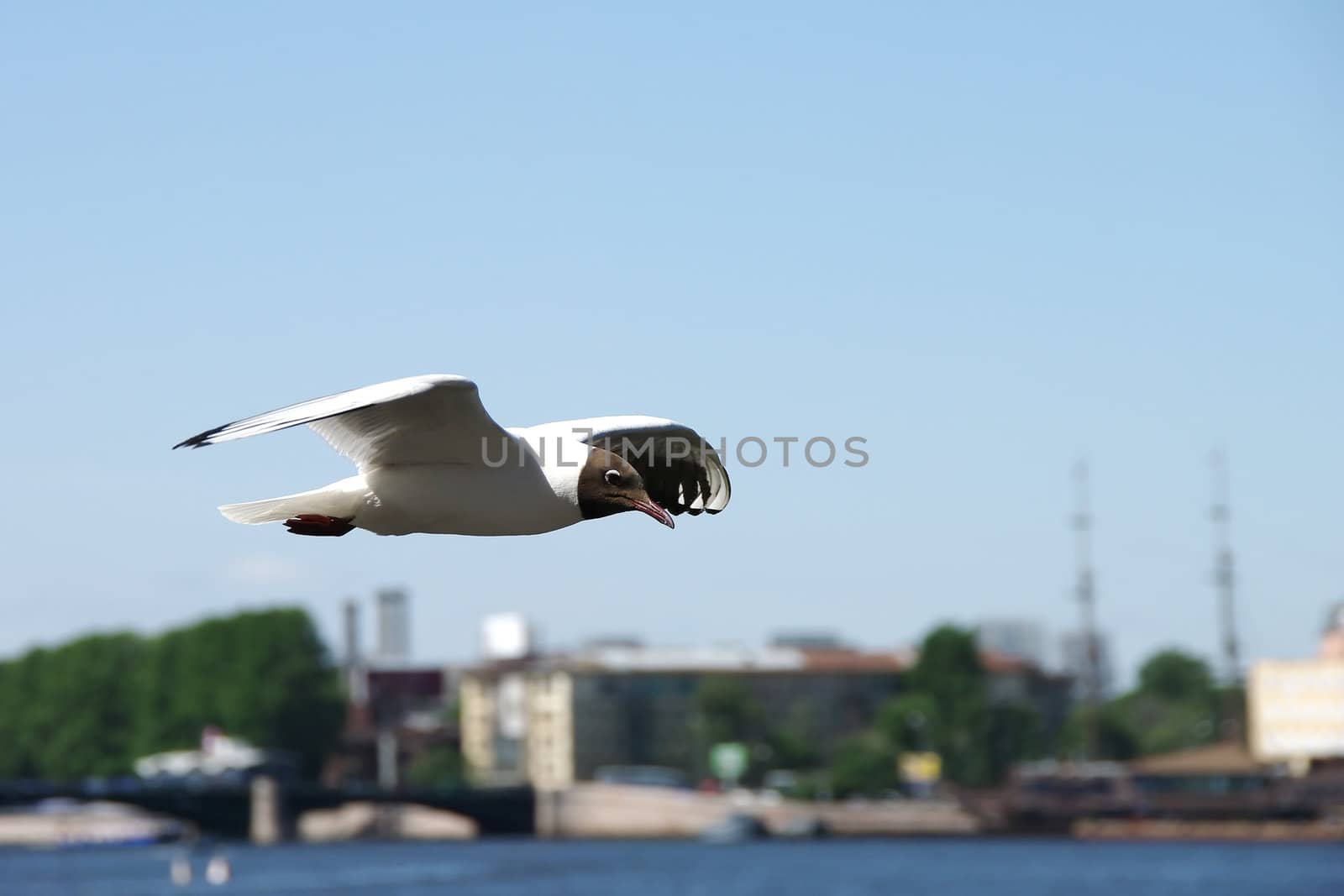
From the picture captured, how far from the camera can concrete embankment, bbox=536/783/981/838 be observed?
10550cm

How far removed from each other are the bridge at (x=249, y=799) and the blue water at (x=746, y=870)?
2722mm

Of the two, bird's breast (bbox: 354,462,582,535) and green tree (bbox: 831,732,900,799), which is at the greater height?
bird's breast (bbox: 354,462,582,535)

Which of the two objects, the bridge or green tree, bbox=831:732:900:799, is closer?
the bridge

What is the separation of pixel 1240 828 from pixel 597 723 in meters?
49.3

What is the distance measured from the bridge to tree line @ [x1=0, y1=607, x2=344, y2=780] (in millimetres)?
16380

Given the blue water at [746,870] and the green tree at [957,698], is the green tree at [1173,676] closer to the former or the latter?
the green tree at [957,698]

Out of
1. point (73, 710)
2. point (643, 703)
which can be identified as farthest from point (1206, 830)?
point (73, 710)

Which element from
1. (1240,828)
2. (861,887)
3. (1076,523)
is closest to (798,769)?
(1076,523)

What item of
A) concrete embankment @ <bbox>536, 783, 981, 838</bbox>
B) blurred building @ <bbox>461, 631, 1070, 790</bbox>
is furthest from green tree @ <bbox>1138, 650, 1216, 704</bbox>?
concrete embankment @ <bbox>536, 783, 981, 838</bbox>

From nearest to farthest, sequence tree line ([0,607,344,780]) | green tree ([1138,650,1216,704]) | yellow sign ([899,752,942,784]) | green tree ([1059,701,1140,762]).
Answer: yellow sign ([899,752,942,784]) → tree line ([0,607,344,780]) → green tree ([1059,701,1140,762]) → green tree ([1138,650,1216,704])

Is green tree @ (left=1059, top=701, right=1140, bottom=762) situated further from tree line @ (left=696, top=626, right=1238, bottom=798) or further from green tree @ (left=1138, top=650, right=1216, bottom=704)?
green tree @ (left=1138, top=650, right=1216, bottom=704)

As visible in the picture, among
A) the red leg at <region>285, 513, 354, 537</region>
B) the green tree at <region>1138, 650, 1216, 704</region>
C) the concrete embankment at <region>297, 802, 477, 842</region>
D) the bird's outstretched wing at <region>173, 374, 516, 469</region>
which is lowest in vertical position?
the concrete embankment at <region>297, 802, 477, 842</region>

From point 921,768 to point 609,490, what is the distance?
11398cm

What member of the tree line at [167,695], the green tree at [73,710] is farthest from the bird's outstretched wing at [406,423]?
the green tree at [73,710]
